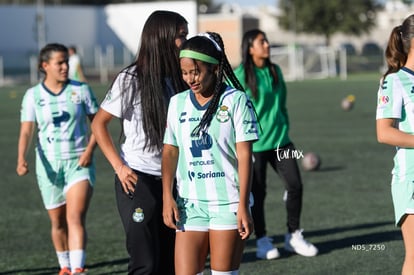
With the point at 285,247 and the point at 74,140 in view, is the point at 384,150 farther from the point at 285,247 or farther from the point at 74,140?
the point at 74,140

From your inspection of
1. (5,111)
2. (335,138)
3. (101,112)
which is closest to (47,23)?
(5,111)

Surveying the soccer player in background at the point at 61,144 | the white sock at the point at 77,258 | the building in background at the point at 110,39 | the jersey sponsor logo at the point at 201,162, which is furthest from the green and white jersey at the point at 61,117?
the building in background at the point at 110,39

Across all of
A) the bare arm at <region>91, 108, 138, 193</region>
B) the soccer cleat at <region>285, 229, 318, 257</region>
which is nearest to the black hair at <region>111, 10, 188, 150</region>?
the bare arm at <region>91, 108, 138, 193</region>

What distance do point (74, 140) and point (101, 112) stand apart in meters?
2.10

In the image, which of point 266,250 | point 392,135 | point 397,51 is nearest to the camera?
point 392,135

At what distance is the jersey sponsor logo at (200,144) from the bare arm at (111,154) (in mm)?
646

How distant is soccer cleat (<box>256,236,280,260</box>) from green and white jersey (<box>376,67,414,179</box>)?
3225mm

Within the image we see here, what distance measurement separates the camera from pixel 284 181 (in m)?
8.60

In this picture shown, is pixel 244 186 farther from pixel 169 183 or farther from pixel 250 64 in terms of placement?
pixel 250 64

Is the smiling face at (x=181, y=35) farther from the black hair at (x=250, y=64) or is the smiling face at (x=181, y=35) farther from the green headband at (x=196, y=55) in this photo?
the black hair at (x=250, y=64)

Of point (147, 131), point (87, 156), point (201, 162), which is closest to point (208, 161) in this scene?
point (201, 162)

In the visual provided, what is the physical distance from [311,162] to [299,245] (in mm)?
5484

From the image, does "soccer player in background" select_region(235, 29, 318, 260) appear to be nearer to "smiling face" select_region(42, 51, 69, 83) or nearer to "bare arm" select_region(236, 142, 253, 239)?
"smiling face" select_region(42, 51, 69, 83)

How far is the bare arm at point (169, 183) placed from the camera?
503 centimetres
